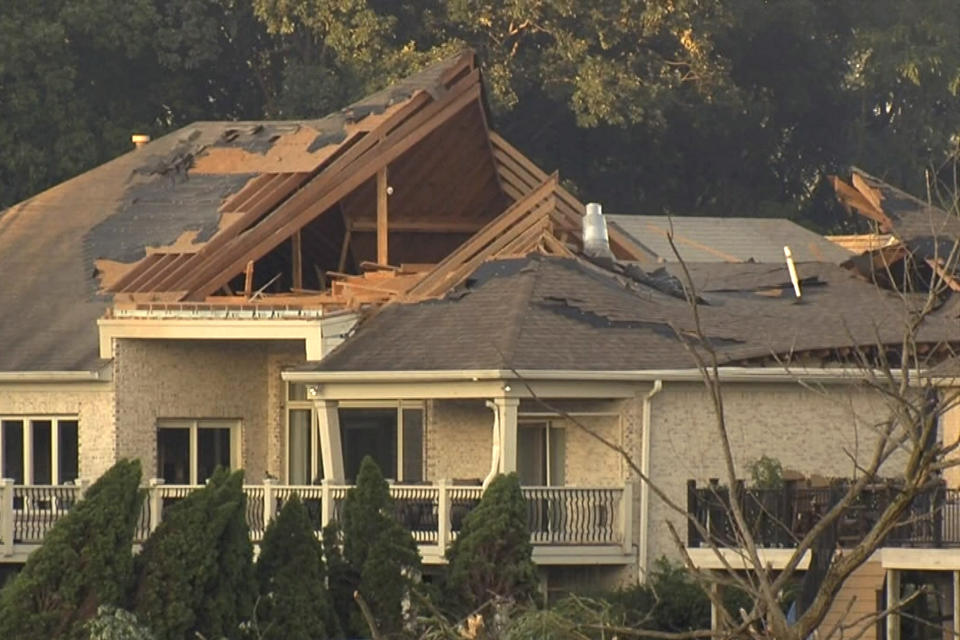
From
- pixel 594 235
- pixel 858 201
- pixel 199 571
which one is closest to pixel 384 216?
pixel 594 235

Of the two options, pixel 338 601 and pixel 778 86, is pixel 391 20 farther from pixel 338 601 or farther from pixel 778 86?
pixel 338 601

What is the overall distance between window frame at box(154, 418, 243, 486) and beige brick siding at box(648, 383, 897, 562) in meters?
6.52

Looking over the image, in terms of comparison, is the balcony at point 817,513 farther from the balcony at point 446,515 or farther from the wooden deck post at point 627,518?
the balcony at point 446,515

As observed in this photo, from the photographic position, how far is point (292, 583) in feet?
98.7

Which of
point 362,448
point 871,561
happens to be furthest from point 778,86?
point 871,561

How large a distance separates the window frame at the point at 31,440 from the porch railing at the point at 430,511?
97.3 inches

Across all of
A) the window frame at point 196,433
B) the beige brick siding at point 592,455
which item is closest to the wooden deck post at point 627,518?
the beige brick siding at point 592,455

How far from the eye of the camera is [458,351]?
34.2 m

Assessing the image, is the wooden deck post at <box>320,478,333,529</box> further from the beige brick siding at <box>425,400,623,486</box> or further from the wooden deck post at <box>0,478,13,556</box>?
the wooden deck post at <box>0,478,13,556</box>

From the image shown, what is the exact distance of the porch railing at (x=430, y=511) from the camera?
3297 centimetres

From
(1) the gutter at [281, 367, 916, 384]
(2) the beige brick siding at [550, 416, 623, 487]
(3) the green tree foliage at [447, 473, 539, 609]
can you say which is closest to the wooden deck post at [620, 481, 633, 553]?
(2) the beige brick siding at [550, 416, 623, 487]

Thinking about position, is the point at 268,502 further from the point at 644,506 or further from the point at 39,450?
A: the point at 39,450

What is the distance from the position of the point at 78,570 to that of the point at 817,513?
8071 mm

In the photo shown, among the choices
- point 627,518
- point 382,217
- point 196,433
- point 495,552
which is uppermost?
point 382,217
